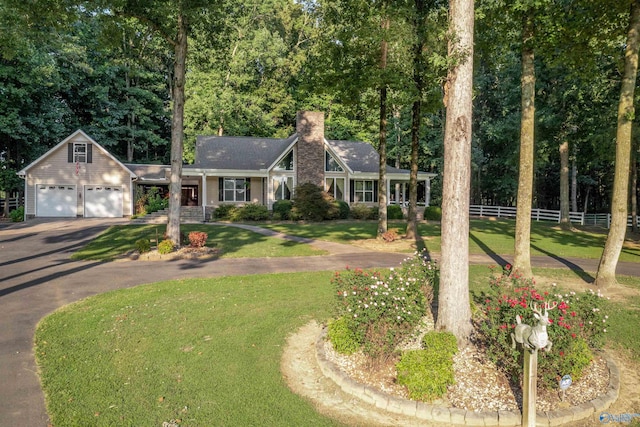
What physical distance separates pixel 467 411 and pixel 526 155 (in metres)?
8.03

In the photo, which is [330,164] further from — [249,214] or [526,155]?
[526,155]

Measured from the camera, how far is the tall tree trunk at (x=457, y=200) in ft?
19.3

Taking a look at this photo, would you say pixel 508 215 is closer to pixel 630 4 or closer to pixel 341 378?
pixel 630 4

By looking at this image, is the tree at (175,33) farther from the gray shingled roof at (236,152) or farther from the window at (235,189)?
the window at (235,189)

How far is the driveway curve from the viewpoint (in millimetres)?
5016

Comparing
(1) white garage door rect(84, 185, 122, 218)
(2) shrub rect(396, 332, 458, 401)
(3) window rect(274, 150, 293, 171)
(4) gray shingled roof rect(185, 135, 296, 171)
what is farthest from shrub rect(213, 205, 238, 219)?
(2) shrub rect(396, 332, 458, 401)

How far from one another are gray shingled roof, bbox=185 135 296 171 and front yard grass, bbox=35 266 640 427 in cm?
2165

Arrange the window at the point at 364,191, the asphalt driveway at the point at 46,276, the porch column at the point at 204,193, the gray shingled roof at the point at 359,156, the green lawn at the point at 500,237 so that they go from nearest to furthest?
1. the asphalt driveway at the point at 46,276
2. the green lawn at the point at 500,237
3. the porch column at the point at 204,193
4. the window at the point at 364,191
5. the gray shingled roof at the point at 359,156

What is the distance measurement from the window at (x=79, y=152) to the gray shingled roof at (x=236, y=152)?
25.2ft

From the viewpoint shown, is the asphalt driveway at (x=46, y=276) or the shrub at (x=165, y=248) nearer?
the asphalt driveway at (x=46, y=276)

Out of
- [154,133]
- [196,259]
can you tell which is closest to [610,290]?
[196,259]

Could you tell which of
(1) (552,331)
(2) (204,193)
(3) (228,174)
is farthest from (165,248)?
(3) (228,174)

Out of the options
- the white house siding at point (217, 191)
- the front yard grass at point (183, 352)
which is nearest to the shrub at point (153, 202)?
the white house siding at point (217, 191)

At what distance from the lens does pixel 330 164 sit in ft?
103
